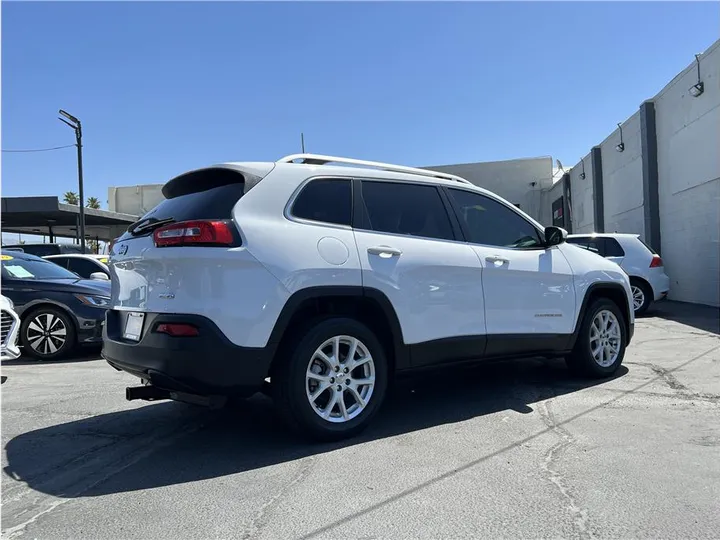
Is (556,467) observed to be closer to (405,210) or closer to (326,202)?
(405,210)

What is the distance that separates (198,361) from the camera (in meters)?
3.32

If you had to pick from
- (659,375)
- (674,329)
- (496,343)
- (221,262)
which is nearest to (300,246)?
(221,262)

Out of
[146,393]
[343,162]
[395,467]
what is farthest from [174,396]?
[343,162]

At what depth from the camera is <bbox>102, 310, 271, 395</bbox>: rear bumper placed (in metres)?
3.32

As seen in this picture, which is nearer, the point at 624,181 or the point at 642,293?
the point at 642,293

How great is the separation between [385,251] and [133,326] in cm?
181

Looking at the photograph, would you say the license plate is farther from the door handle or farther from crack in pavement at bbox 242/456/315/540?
the door handle

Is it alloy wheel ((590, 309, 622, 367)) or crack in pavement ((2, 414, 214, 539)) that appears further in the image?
alloy wheel ((590, 309, 622, 367))

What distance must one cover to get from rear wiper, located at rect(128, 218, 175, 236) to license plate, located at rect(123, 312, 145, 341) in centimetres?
59

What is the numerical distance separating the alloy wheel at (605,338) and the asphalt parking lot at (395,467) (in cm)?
31

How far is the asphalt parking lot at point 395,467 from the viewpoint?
2.68 metres

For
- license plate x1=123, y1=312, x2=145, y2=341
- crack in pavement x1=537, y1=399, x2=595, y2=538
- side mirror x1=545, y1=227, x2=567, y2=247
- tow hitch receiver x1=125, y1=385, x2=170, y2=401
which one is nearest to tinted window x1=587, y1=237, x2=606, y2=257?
side mirror x1=545, y1=227, x2=567, y2=247

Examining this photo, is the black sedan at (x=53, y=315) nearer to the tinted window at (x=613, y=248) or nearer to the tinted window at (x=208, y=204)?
the tinted window at (x=208, y=204)

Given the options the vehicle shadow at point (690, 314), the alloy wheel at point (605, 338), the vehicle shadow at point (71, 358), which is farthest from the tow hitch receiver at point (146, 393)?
the vehicle shadow at point (690, 314)
